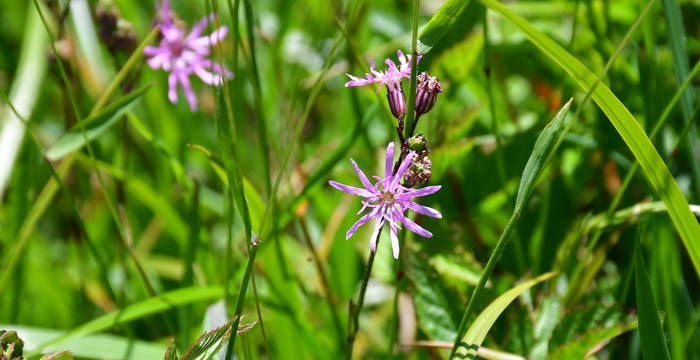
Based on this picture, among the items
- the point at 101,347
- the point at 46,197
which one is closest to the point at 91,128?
the point at 46,197

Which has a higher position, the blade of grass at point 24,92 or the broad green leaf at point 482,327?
the blade of grass at point 24,92

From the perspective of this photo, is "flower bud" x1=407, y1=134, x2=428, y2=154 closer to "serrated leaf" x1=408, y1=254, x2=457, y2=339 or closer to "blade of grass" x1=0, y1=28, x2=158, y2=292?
"serrated leaf" x1=408, y1=254, x2=457, y2=339

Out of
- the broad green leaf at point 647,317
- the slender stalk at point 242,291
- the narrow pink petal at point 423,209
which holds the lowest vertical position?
the slender stalk at point 242,291

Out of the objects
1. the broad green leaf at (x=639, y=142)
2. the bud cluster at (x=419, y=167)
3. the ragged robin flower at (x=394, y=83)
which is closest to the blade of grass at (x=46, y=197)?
the ragged robin flower at (x=394, y=83)

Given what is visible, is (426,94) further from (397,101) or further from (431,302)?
(431,302)

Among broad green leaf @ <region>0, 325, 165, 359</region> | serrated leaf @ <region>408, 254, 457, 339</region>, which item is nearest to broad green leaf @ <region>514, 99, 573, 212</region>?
serrated leaf @ <region>408, 254, 457, 339</region>

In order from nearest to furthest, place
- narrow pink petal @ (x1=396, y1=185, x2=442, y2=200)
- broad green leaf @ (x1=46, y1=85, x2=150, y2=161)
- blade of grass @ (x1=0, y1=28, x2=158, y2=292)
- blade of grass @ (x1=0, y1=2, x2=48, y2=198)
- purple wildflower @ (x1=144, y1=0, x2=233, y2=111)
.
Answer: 1. narrow pink petal @ (x1=396, y1=185, x2=442, y2=200)
2. broad green leaf @ (x1=46, y1=85, x2=150, y2=161)
3. blade of grass @ (x1=0, y1=28, x2=158, y2=292)
4. purple wildflower @ (x1=144, y1=0, x2=233, y2=111)
5. blade of grass @ (x1=0, y1=2, x2=48, y2=198)

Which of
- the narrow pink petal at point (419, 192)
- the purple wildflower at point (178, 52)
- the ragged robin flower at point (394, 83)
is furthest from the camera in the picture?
the purple wildflower at point (178, 52)

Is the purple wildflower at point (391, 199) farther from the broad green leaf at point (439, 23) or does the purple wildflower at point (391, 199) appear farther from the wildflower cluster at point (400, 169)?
the broad green leaf at point (439, 23)

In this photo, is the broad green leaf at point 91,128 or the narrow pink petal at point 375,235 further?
the broad green leaf at point 91,128
